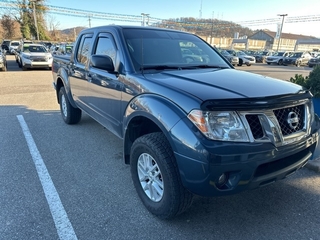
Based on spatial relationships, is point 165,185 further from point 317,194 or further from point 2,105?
point 2,105

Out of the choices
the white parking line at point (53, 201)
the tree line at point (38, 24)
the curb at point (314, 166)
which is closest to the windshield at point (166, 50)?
the white parking line at point (53, 201)

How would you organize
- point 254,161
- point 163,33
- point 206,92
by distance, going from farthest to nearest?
point 163,33, point 206,92, point 254,161

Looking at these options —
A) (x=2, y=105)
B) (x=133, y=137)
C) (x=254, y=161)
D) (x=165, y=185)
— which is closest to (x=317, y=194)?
(x=254, y=161)

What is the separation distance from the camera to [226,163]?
6.10ft

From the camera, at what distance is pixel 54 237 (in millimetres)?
2215

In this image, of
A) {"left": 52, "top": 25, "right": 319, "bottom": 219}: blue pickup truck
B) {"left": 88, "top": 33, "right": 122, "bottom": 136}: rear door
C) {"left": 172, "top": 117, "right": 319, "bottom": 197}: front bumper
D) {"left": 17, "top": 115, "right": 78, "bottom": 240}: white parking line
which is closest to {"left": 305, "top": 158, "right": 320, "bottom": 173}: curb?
{"left": 52, "top": 25, "right": 319, "bottom": 219}: blue pickup truck

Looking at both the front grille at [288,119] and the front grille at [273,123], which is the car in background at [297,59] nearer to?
the front grille at [288,119]

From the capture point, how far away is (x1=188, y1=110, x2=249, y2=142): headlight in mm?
1907

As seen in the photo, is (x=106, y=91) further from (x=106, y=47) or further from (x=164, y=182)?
(x=164, y=182)

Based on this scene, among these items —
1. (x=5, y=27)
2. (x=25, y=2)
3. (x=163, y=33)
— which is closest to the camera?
(x=163, y=33)

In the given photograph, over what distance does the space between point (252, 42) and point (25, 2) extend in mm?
62580

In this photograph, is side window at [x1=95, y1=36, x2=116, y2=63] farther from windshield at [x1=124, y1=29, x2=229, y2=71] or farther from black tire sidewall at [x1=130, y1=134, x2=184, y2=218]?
black tire sidewall at [x1=130, y1=134, x2=184, y2=218]

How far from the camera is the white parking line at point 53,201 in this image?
2.28 metres

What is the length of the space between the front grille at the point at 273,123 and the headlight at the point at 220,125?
0.09m
